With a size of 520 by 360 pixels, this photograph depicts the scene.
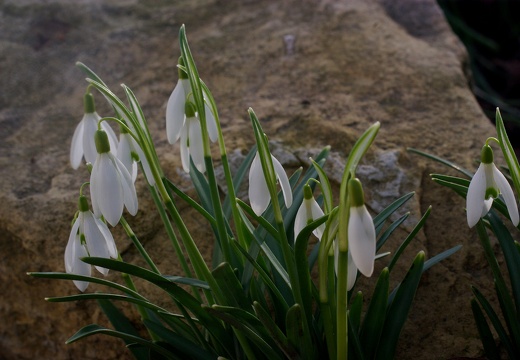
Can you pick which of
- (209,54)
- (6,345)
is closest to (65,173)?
(6,345)

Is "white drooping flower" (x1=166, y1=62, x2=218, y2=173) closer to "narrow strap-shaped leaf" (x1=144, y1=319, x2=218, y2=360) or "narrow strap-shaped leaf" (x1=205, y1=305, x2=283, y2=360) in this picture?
"narrow strap-shaped leaf" (x1=205, y1=305, x2=283, y2=360)

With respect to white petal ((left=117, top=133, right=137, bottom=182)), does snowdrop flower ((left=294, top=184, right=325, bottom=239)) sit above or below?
below

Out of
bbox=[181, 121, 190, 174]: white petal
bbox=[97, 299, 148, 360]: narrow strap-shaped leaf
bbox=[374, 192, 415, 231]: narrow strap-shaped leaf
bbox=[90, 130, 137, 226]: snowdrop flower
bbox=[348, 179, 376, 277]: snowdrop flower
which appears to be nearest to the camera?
bbox=[348, 179, 376, 277]: snowdrop flower

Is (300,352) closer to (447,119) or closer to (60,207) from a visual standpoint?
(60,207)

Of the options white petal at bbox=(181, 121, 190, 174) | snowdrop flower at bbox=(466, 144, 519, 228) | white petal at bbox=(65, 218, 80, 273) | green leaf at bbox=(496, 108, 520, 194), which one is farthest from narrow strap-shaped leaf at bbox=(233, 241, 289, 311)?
green leaf at bbox=(496, 108, 520, 194)

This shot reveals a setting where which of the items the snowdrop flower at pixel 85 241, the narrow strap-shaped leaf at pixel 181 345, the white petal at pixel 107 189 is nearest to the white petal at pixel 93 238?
the snowdrop flower at pixel 85 241
